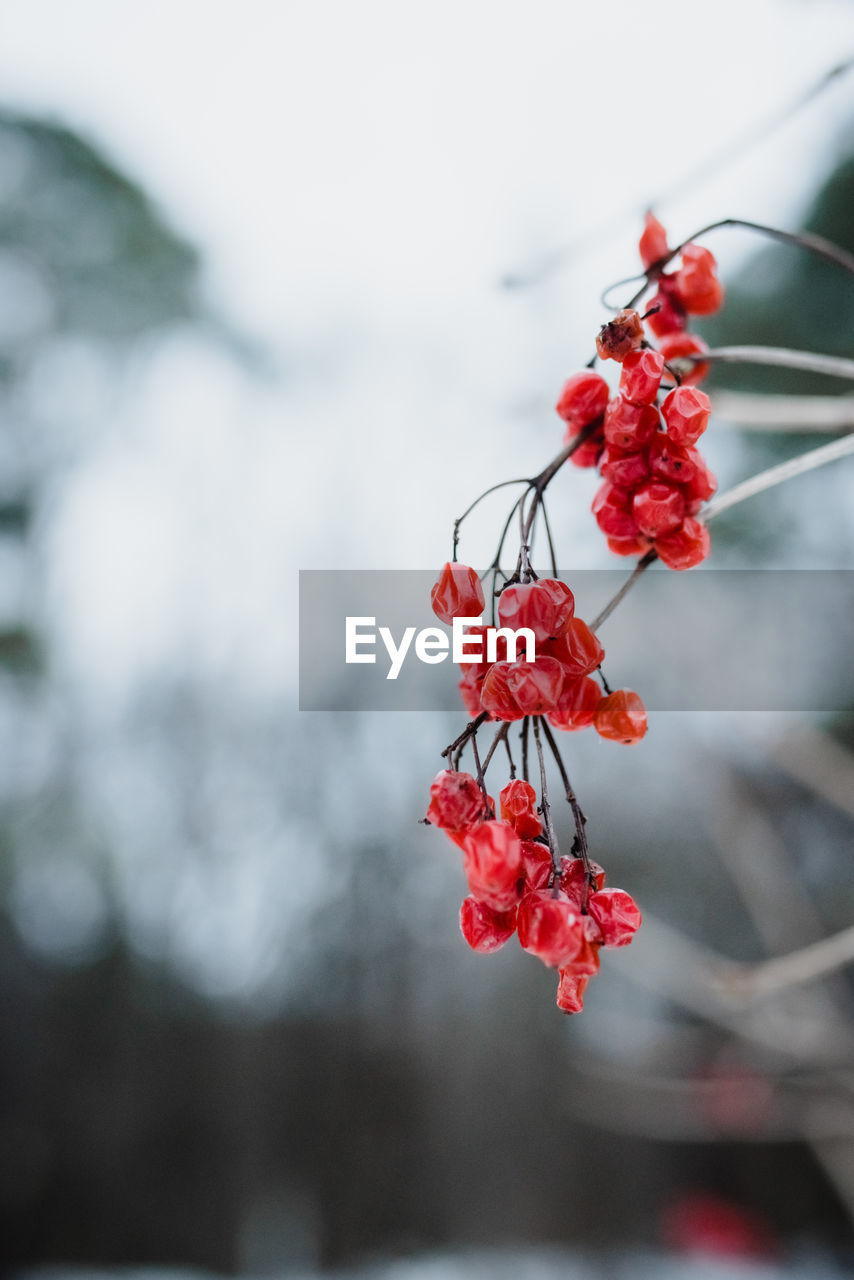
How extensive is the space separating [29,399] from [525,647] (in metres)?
3.80

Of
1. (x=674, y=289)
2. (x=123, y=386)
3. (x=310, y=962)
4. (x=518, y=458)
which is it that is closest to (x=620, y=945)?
(x=674, y=289)

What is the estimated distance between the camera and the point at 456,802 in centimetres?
31

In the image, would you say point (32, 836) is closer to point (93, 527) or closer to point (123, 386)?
point (93, 527)

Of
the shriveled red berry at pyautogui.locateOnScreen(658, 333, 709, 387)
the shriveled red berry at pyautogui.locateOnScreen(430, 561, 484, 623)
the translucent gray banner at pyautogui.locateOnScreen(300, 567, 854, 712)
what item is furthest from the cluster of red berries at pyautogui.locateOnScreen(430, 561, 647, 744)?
the translucent gray banner at pyautogui.locateOnScreen(300, 567, 854, 712)

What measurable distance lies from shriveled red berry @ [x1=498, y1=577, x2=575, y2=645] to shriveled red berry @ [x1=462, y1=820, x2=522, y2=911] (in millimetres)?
71

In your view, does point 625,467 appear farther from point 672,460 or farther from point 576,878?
point 576,878

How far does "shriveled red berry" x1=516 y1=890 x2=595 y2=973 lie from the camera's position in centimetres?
28

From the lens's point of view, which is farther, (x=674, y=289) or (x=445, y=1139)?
(x=445, y=1139)

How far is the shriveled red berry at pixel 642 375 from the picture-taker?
292mm

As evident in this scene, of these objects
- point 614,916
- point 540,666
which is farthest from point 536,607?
point 614,916

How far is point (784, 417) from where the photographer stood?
454mm

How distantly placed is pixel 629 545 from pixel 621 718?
0.07 meters

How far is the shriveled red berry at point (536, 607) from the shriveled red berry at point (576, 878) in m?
0.10

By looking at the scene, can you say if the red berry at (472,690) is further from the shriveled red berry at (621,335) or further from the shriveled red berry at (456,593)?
the shriveled red berry at (621,335)
